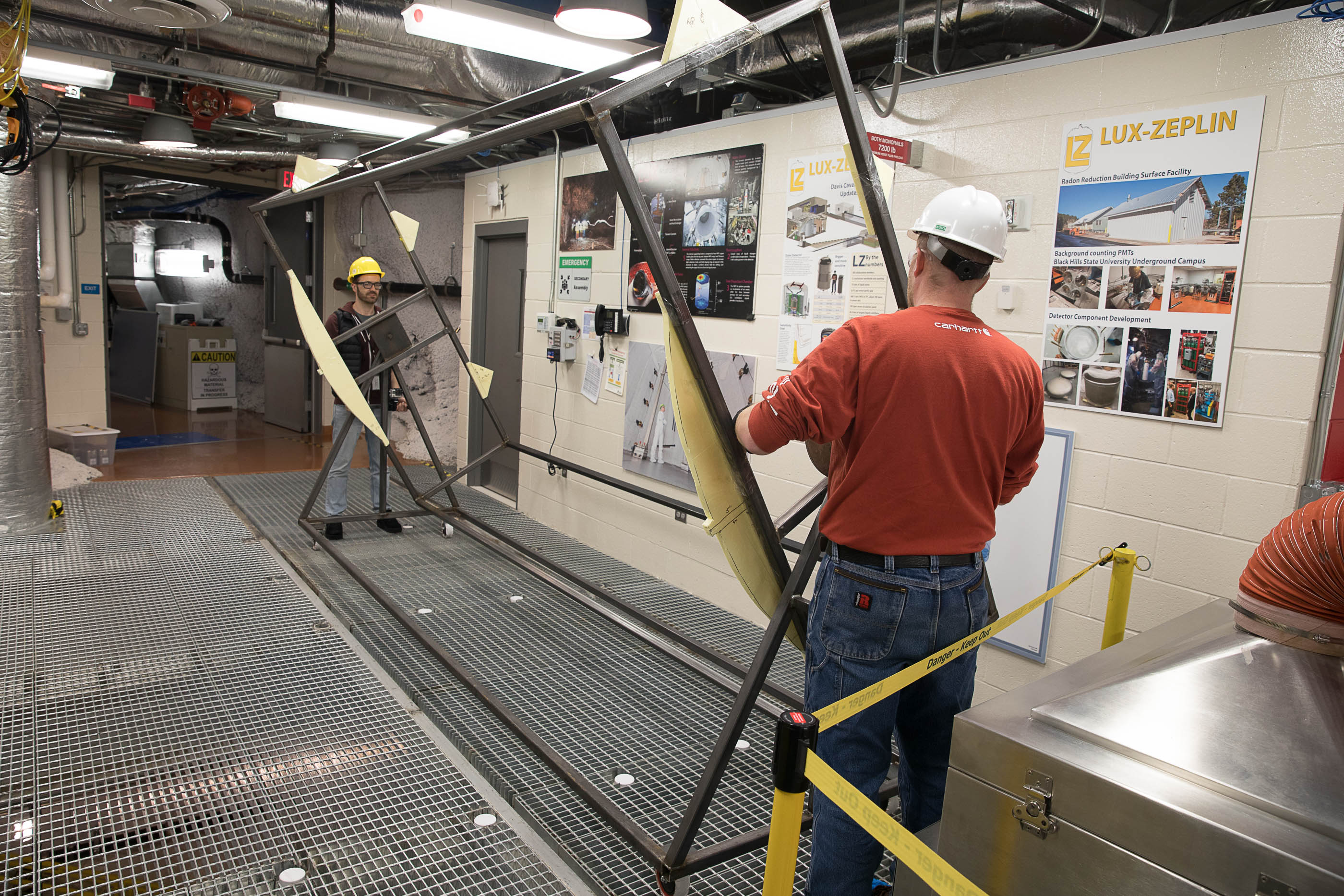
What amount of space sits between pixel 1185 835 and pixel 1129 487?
1970mm

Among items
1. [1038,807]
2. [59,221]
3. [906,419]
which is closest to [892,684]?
[1038,807]

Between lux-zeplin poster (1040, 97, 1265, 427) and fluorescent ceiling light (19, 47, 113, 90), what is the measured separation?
4.97 metres

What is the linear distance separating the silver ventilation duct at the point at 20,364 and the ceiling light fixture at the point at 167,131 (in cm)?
160

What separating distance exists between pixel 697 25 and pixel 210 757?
261cm

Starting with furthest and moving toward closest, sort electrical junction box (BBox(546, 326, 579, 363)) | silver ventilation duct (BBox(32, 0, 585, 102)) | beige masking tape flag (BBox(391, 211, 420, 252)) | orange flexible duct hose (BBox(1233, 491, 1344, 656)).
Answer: electrical junction box (BBox(546, 326, 579, 363)) < beige masking tape flag (BBox(391, 211, 420, 252)) < silver ventilation duct (BBox(32, 0, 585, 102)) < orange flexible duct hose (BBox(1233, 491, 1344, 656))

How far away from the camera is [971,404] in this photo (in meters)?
1.70

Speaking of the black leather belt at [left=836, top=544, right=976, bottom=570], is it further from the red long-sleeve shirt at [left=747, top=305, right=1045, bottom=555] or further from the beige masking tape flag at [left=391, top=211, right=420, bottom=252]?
the beige masking tape flag at [left=391, top=211, right=420, bottom=252]

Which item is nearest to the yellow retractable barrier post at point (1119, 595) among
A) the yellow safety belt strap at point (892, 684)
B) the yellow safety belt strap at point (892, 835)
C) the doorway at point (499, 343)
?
the yellow safety belt strap at point (892, 684)

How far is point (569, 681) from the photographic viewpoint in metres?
3.39

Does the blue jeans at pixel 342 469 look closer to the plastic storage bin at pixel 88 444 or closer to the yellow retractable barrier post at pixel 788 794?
the plastic storage bin at pixel 88 444

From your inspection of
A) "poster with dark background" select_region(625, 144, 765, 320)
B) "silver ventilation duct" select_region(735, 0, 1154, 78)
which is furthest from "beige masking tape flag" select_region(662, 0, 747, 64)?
"poster with dark background" select_region(625, 144, 765, 320)

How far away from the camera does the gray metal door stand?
9.16 m

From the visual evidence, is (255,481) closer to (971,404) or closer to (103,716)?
(103,716)

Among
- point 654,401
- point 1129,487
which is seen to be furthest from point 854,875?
point 654,401
